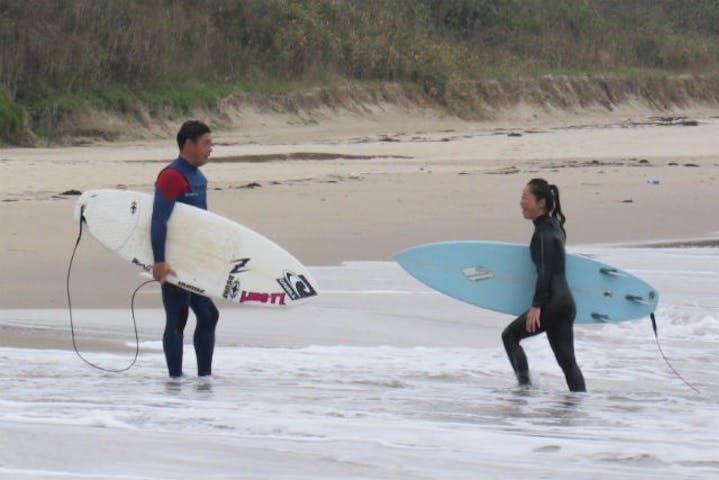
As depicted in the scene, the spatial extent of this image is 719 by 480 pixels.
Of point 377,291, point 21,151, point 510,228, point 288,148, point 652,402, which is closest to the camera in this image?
point 652,402

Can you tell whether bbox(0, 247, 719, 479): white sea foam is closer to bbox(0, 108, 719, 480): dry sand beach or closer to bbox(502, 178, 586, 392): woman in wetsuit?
bbox(0, 108, 719, 480): dry sand beach

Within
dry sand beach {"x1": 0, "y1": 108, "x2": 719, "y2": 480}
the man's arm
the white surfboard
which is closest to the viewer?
dry sand beach {"x1": 0, "y1": 108, "x2": 719, "y2": 480}

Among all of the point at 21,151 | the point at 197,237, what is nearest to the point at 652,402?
the point at 197,237

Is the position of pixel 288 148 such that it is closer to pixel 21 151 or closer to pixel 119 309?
pixel 21 151

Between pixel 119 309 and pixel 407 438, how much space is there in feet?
11.3

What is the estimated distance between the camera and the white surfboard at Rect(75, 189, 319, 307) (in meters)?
6.67

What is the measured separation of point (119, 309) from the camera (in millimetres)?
8633

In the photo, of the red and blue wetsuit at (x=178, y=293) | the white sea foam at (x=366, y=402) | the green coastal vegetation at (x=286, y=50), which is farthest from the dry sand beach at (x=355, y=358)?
the green coastal vegetation at (x=286, y=50)

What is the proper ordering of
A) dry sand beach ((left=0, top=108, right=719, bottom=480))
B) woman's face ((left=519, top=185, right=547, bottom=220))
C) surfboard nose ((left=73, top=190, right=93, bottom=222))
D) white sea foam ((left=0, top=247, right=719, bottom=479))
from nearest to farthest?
1. white sea foam ((left=0, top=247, right=719, bottom=479))
2. dry sand beach ((left=0, top=108, right=719, bottom=480))
3. woman's face ((left=519, top=185, right=547, bottom=220))
4. surfboard nose ((left=73, top=190, right=93, bottom=222))

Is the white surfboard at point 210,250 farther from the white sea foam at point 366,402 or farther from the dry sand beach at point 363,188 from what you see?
the dry sand beach at point 363,188

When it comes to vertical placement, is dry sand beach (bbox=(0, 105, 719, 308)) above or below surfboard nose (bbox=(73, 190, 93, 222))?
below

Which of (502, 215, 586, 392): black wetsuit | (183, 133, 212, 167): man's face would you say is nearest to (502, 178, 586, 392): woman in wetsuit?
(502, 215, 586, 392): black wetsuit

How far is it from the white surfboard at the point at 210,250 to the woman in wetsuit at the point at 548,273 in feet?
4.02

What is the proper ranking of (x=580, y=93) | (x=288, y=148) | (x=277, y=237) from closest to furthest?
(x=277, y=237) < (x=288, y=148) < (x=580, y=93)
